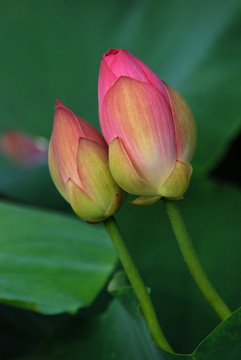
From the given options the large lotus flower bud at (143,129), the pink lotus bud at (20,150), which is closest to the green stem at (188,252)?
the large lotus flower bud at (143,129)

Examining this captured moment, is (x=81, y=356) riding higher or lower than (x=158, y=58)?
lower

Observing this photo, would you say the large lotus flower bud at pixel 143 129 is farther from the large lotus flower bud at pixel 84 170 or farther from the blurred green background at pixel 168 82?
the blurred green background at pixel 168 82

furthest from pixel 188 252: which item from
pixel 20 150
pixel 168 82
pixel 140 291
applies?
pixel 20 150

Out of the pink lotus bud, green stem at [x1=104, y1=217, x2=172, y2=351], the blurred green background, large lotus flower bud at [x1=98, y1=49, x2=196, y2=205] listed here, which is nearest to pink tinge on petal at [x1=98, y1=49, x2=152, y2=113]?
large lotus flower bud at [x1=98, y1=49, x2=196, y2=205]

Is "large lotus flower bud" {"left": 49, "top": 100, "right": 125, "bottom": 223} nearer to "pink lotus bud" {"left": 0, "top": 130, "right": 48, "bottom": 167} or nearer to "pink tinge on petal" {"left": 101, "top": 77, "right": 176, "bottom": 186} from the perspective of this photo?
"pink tinge on petal" {"left": 101, "top": 77, "right": 176, "bottom": 186}

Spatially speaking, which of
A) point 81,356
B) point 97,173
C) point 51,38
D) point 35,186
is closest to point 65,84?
point 51,38

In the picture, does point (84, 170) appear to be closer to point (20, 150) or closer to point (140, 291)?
point (140, 291)

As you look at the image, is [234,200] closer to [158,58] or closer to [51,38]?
[158,58]
